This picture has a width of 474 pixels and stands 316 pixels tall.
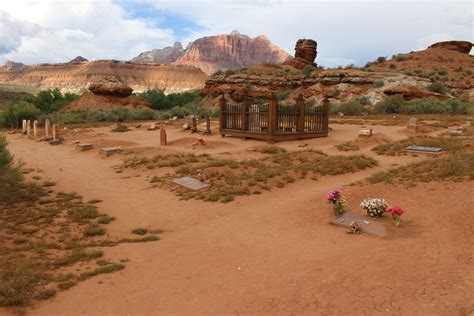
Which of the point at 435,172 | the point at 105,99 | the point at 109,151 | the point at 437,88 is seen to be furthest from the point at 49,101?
the point at 435,172

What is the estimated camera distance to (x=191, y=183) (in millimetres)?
10523

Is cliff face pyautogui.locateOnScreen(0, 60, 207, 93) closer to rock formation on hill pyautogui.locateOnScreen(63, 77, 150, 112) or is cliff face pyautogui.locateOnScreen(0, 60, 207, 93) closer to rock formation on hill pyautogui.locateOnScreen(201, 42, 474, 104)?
rock formation on hill pyautogui.locateOnScreen(63, 77, 150, 112)

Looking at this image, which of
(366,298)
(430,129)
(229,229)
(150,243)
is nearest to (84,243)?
(150,243)

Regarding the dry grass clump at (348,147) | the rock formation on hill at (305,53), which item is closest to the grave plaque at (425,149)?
the dry grass clump at (348,147)

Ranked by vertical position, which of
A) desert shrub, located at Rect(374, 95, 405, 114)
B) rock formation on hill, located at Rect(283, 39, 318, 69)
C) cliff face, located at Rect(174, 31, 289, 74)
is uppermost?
cliff face, located at Rect(174, 31, 289, 74)

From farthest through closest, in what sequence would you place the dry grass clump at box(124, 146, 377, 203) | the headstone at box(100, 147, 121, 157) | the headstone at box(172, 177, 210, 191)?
the headstone at box(100, 147, 121, 157)
the headstone at box(172, 177, 210, 191)
the dry grass clump at box(124, 146, 377, 203)

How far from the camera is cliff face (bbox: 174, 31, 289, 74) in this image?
17962 centimetres

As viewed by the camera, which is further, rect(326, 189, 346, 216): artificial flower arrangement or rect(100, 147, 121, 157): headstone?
rect(100, 147, 121, 157): headstone

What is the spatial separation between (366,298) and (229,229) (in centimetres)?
334

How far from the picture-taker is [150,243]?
638 cm

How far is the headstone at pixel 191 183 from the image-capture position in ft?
33.4

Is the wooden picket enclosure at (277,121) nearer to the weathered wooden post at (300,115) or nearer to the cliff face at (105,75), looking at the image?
the weathered wooden post at (300,115)

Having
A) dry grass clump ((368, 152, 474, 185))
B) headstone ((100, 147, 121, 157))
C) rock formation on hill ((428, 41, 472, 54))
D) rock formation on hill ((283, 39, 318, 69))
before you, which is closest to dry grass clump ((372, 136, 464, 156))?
dry grass clump ((368, 152, 474, 185))

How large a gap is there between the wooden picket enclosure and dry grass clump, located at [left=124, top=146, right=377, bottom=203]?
4.55 m
